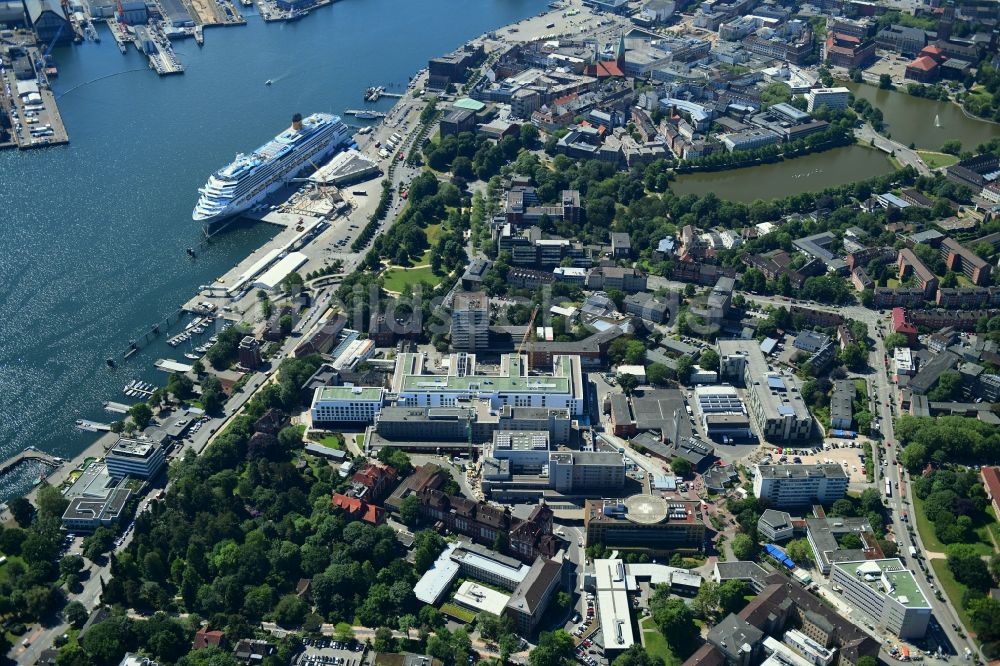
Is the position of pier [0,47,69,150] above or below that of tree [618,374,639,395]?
above

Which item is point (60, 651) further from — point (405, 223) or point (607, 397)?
point (405, 223)

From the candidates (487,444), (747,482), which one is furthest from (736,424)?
(487,444)

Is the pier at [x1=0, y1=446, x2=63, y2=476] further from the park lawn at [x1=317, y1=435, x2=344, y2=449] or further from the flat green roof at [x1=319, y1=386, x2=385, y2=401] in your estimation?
the flat green roof at [x1=319, y1=386, x2=385, y2=401]

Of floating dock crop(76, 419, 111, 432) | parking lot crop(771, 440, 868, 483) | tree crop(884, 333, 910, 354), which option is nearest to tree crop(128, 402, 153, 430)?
floating dock crop(76, 419, 111, 432)

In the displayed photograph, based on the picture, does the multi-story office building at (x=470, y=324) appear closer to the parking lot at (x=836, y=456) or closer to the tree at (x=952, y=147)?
the parking lot at (x=836, y=456)

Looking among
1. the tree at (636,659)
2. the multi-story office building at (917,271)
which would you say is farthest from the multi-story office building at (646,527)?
the multi-story office building at (917,271)

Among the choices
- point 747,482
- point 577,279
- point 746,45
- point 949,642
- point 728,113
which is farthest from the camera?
point 746,45

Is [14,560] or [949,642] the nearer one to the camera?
[949,642]
